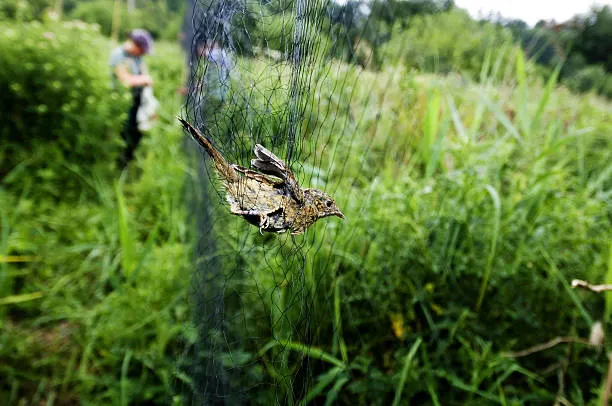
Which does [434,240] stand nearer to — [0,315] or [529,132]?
[529,132]

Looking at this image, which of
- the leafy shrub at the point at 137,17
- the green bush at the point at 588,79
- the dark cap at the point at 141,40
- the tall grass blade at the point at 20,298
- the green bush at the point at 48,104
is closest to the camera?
the tall grass blade at the point at 20,298

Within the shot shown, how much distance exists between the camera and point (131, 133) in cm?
388

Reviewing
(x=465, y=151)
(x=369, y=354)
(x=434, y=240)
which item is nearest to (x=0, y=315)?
(x=369, y=354)

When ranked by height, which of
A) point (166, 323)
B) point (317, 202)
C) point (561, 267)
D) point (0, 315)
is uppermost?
point (317, 202)

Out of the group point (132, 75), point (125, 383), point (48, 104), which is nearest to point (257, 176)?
point (125, 383)

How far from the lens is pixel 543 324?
5.70ft

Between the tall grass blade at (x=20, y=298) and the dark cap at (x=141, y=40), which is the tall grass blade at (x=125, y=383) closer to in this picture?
the tall grass blade at (x=20, y=298)

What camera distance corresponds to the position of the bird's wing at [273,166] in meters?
0.49

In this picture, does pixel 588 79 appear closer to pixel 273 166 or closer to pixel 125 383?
pixel 125 383

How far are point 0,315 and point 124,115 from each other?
1.83 meters

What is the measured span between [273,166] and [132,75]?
4077mm

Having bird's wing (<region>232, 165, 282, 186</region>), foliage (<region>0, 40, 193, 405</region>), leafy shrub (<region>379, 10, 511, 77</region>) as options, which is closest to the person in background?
foliage (<region>0, 40, 193, 405</region>)

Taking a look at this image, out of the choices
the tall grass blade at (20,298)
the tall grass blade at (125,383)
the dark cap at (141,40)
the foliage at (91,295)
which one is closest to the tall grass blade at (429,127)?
the foliage at (91,295)

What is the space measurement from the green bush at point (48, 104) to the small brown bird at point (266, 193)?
10.5ft
